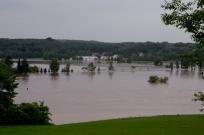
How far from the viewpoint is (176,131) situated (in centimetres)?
959

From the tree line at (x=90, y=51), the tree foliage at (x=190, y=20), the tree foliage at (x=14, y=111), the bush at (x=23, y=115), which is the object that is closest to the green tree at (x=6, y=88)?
the tree foliage at (x=14, y=111)

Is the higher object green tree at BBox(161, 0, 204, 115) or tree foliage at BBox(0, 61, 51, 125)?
green tree at BBox(161, 0, 204, 115)

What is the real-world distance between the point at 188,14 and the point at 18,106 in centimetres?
909

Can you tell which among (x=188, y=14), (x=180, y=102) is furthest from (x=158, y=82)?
(x=188, y=14)

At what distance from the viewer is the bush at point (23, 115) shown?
12.9m

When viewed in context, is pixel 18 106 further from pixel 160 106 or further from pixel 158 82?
pixel 158 82

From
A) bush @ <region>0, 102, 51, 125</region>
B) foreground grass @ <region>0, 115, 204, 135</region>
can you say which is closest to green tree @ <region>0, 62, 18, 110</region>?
bush @ <region>0, 102, 51, 125</region>

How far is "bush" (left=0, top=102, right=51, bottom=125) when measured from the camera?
1288 cm

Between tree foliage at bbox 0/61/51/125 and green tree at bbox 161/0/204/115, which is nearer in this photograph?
green tree at bbox 161/0/204/115

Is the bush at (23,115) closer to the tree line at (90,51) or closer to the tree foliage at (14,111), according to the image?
the tree foliage at (14,111)

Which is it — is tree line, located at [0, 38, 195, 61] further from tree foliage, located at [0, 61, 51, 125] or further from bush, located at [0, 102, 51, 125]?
bush, located at [0, 102, 51, 125]

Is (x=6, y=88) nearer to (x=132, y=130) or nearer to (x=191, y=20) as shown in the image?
(x=132, y=130)

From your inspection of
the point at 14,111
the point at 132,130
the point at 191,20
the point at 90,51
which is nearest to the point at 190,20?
the point at 191,20

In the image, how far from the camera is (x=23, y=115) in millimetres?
13047
